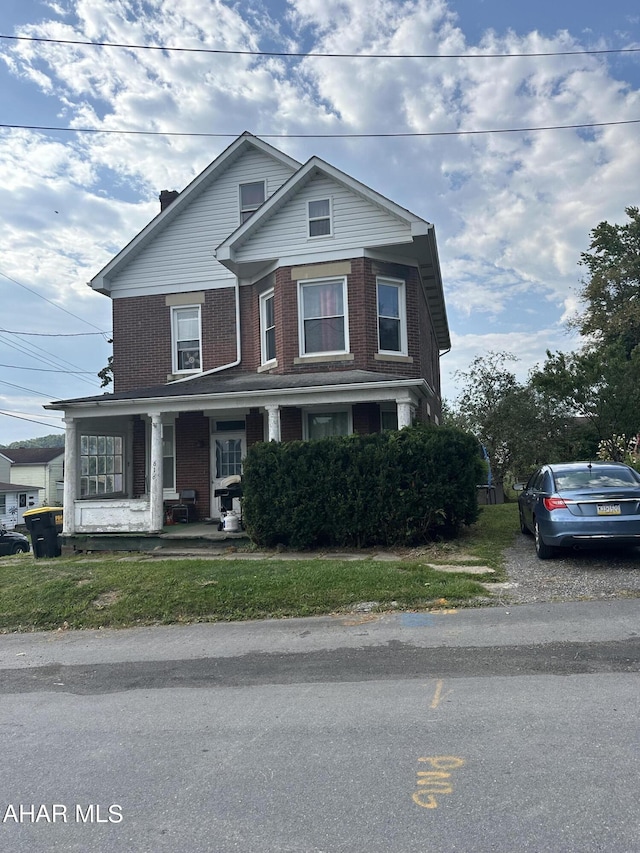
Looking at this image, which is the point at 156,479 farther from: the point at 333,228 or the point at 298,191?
the point at 298,191

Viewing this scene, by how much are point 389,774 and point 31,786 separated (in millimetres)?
2111

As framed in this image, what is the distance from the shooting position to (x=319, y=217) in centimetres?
1470

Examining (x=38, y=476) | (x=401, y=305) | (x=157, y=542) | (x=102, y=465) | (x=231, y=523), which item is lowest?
(x=157, y=542)

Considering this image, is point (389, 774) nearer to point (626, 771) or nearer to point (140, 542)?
point (626, 771)

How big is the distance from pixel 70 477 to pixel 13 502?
143 feet

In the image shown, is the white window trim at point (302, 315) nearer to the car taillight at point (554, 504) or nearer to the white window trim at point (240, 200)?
the white window trim at point (240, 200)

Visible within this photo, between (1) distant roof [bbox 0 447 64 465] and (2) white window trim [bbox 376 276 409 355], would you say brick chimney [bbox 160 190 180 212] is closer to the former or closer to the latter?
(2) white window trim [bbox 376 276 409 355]

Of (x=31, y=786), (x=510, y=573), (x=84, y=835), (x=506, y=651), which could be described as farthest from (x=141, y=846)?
(x=510, y=573)

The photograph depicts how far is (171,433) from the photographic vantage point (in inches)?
628

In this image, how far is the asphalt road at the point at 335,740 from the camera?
302 cm

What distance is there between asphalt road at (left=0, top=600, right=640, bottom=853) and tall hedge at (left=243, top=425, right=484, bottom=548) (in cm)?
438

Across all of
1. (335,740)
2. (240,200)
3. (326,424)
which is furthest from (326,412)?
(335,740)

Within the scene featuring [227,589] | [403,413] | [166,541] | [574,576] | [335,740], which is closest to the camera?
[335,740]

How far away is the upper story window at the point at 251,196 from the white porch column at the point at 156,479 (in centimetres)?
666
